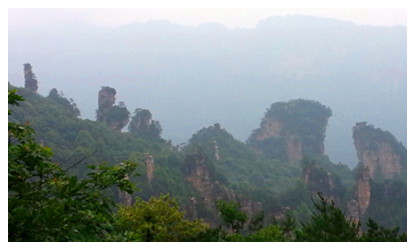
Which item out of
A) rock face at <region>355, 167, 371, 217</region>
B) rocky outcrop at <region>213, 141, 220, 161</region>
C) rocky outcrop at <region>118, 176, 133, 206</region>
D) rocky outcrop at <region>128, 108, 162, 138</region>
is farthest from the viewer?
rocky outcrop at <region>213, 141, 220, 161</region>

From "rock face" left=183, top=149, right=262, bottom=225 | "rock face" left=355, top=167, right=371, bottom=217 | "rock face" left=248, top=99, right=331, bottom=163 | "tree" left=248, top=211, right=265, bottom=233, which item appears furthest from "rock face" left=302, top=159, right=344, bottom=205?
"tree" left=248, top=211, right=265, bottom=233

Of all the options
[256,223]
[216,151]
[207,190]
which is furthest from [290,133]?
[256,223]

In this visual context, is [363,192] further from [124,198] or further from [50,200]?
[50,200]

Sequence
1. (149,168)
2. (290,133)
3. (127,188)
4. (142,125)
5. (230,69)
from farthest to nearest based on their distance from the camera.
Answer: (230,69), (290,133), (142,125), (149,168), (127,188)

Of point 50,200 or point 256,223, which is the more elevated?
point 50,200

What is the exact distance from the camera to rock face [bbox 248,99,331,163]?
57.2 m

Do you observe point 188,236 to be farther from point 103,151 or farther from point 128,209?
point 103,151

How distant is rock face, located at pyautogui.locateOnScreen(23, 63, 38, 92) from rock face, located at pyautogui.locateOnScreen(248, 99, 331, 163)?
25.5 metres

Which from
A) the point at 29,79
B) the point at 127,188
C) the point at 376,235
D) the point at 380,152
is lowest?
the point at 380,152

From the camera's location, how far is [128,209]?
12430 millimetres

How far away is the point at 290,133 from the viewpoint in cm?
5891

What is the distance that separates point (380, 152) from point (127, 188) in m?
48.9

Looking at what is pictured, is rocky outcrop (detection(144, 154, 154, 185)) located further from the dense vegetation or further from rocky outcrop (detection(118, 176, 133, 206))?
Result: rocky outcrop (detection(118, 176, 133, 206))
